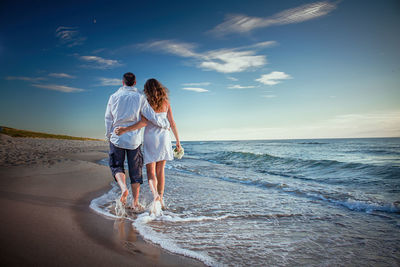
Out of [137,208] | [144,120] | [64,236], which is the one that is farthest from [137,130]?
[64,236]

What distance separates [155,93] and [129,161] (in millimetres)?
1296

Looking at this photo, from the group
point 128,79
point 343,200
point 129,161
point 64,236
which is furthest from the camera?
point 343,200

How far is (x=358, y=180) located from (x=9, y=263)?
9.71 meters

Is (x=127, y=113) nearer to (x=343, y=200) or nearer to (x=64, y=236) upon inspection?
(x=64, y=236)

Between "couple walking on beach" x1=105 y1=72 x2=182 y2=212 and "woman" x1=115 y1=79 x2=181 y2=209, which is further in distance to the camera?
"woman" x1=115 y1=79 x2=181 y2=209

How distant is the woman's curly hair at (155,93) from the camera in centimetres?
371

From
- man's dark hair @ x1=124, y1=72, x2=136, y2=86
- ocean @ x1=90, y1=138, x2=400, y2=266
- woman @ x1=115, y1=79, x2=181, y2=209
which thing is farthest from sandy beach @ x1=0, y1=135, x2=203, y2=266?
man's dark hair @ x1=124, y1=72, x2=136, y2=86

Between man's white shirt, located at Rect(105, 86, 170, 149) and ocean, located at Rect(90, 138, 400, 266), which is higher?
man's white shirt, located at Rect(105, 86, 170, 149)

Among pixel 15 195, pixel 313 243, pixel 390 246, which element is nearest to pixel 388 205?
pixel 390 246

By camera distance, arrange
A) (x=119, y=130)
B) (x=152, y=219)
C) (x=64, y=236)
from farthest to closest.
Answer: (x=119, y=130) < (x=152, y=219) < (x=64, y=236)

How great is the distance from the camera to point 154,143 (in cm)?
373

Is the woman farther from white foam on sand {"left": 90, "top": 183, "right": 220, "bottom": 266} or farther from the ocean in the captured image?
the ocean

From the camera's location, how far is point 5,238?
78.7 inches

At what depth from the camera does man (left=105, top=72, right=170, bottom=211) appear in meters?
3.40
